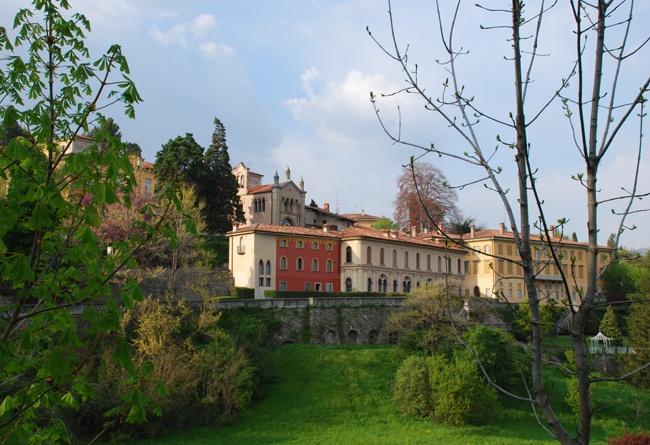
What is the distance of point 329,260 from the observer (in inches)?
2251

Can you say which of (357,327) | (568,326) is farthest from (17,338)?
(357,327)

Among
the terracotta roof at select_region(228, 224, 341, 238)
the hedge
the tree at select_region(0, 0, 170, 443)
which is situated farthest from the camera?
the terracotta roof at select_region(228, 224, 341, 238)

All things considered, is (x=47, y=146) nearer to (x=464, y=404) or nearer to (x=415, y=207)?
(x=464, y=404)

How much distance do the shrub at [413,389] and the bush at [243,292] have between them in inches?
674

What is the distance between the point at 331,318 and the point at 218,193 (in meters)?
19.0

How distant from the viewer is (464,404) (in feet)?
106

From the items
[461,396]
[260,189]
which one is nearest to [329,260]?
[260,189]

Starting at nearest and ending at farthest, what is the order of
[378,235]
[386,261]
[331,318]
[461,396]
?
[461,396], [331,318], [386,261], [378,235]

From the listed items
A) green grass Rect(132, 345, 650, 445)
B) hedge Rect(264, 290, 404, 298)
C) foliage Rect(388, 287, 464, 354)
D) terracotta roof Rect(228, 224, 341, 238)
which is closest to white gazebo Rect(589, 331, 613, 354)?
green grass Rect(132, 345, 650, 445)

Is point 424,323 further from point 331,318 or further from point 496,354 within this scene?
point 331,318

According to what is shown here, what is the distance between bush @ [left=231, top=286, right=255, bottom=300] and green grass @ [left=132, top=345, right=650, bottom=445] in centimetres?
882

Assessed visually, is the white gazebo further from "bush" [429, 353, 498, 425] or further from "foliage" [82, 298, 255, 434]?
"foliage" [82, 298, 255, 434]

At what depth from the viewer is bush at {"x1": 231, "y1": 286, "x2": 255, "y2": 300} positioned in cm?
4900

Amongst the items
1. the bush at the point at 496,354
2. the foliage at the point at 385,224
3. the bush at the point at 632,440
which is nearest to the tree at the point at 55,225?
the bush at the point at 632,440
